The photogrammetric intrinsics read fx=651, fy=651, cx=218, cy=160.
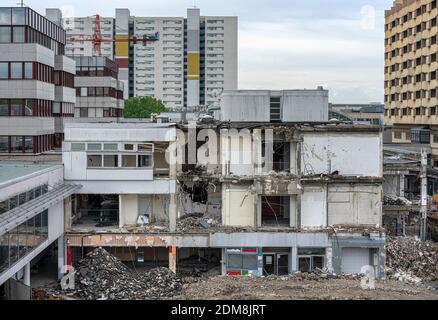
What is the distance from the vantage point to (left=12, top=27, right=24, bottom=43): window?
34938 millimetres

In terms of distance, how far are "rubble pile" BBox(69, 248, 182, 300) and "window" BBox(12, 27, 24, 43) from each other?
13963 millimetres

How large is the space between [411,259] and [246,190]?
840 centimetres

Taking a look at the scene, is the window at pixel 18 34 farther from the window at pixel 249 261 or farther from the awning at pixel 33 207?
the window at pixel 249 261

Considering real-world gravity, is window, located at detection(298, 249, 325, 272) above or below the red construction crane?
below

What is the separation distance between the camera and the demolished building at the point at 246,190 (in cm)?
2841

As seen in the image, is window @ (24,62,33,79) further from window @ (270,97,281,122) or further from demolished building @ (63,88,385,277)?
window @ (270,97,281,122)

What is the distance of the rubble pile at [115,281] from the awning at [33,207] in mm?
2997

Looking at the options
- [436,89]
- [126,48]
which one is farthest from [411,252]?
[126,48]

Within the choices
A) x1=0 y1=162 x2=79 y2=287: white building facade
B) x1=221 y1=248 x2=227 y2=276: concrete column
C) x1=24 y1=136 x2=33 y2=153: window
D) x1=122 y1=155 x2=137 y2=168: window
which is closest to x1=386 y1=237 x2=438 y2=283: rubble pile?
x1=221 y1=248 x2=227 y2=276: concrete column

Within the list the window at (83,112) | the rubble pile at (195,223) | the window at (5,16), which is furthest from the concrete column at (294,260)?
the window at (83,112)

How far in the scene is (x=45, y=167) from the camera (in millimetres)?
26500

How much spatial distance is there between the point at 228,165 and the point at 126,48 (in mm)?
103676

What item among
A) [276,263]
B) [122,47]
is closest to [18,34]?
[276,263]

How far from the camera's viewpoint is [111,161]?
93.9 feet
